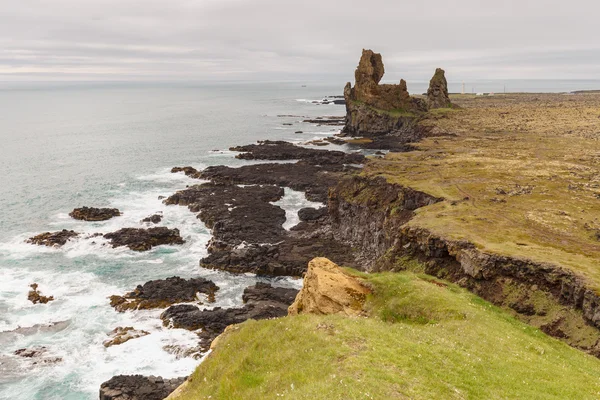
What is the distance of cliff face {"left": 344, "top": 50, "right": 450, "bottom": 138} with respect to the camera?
5842 inches

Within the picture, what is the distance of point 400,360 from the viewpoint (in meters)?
15.6

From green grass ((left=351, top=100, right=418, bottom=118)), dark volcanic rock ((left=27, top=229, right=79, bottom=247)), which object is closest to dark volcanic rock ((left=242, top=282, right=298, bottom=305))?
dark volcanic rock ((left=27, top=229, right=79, bottom=247))

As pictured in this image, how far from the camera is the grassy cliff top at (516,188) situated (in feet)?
106

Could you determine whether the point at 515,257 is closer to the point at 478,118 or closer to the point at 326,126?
the point at 478,118

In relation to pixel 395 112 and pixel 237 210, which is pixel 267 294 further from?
pixel 395 112

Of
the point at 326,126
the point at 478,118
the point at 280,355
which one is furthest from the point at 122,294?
the point at 326,126

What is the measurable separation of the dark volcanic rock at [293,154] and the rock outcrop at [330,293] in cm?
7599

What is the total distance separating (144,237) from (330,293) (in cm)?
4083

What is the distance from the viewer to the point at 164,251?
56094 millimetres

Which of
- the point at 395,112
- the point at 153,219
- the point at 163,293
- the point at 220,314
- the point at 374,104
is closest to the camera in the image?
the point at 220,314

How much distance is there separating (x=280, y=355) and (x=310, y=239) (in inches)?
1556

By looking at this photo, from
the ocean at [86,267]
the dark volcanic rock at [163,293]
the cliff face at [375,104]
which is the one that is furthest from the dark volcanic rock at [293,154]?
the dark volcanic rock at [163,293]

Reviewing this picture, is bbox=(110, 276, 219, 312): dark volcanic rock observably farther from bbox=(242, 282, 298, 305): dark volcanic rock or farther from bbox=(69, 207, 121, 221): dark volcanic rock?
bbox=(69, 207, 121, 221): dark volcanic rock

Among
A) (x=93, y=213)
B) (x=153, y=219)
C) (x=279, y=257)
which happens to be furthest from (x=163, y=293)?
(x=93, y=213)
